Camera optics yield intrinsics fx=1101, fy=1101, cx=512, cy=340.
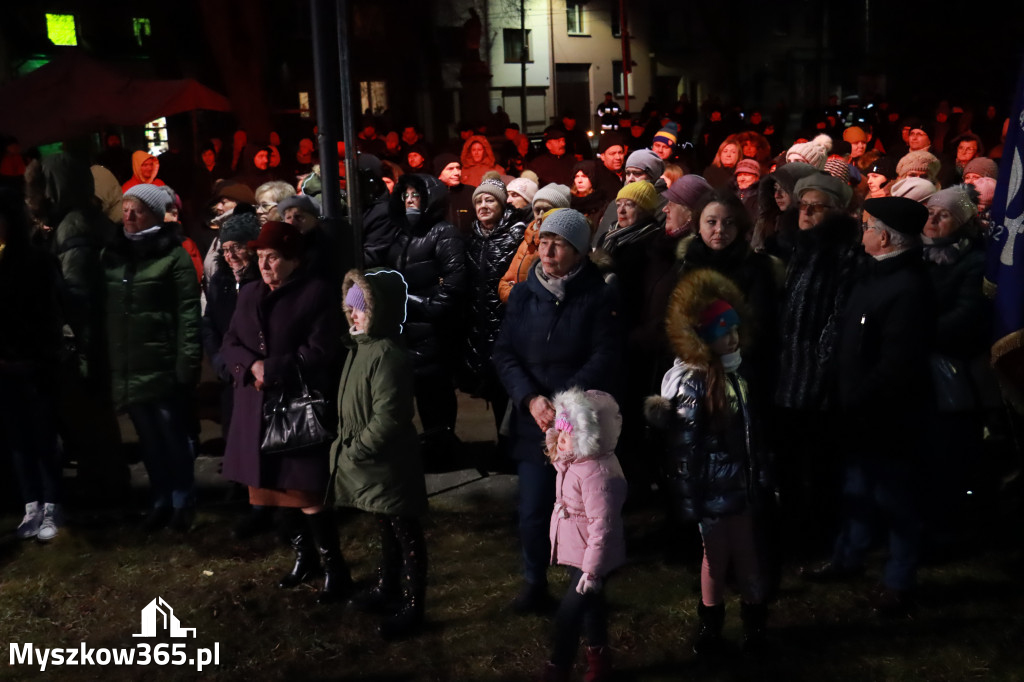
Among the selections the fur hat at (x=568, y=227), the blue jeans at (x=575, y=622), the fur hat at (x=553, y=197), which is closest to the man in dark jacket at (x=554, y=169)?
the fur hat at (x=553, y=197)

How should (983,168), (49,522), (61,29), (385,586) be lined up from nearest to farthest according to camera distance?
(385,586) < (49,522) < (983,168) < (61,29)

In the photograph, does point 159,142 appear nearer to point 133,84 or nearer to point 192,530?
point 133,84

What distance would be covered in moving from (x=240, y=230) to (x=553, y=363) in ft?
7.23

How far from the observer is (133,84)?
17281 millimetres

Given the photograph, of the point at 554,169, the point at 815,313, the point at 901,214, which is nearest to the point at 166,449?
the point at 815,313

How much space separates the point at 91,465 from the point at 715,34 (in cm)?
4500

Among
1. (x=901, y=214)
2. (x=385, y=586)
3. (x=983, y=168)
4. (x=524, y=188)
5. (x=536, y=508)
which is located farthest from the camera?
(x=983, y=168)

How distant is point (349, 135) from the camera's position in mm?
5164

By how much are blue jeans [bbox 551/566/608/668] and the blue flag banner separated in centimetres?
159

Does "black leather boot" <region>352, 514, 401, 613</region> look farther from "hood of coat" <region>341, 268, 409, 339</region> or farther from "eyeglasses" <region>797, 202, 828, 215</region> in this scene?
"eyeglasses" <region>797, 202, 828, 215</region>

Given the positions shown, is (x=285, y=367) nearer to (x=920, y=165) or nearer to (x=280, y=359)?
(x=280, y=359)

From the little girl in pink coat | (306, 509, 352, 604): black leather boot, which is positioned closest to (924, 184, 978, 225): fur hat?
the little girl in pink coat

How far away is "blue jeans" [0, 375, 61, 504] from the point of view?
6.10 meters

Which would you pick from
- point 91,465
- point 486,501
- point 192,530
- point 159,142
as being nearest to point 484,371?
point 486,501
